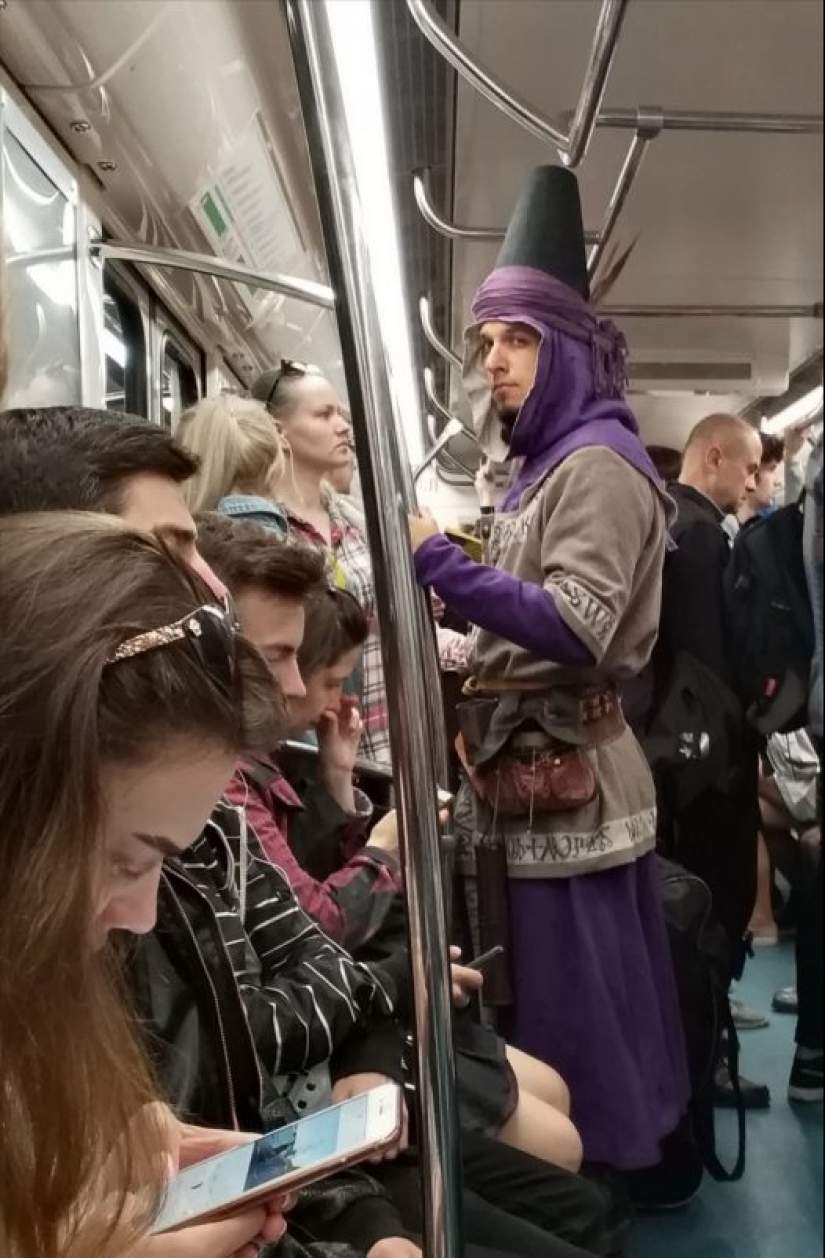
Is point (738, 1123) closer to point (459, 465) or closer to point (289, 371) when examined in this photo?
point (459, 465)

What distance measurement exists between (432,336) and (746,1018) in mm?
265

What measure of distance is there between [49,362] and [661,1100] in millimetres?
1033

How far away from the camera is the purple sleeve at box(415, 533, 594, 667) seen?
→ 15.4 inches

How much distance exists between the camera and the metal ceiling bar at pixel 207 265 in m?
0.99

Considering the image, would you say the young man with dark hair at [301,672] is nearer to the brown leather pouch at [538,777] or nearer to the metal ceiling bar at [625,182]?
the brown leather pouch at [538,777]

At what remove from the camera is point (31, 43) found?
3.39 feet

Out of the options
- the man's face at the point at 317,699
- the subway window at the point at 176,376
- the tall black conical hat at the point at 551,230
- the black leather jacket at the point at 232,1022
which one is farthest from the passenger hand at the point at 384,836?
the tall black conical hat at the point at 551,230

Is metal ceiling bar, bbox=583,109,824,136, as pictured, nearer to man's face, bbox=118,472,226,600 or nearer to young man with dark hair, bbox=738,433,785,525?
young man with dark hair, bbox=738,433,785,525

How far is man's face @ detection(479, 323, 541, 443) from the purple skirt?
181mm

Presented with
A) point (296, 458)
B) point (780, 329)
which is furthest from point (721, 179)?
point (296, 458)

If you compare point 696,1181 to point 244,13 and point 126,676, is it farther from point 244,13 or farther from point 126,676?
point 244,13

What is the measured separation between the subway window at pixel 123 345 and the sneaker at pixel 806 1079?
1.24m

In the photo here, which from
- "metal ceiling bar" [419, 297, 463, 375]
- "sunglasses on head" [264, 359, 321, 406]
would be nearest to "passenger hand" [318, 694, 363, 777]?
"sunglasses on head" [264, 359, 321, 406]

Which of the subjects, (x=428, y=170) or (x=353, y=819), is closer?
(x=428, y=170)
